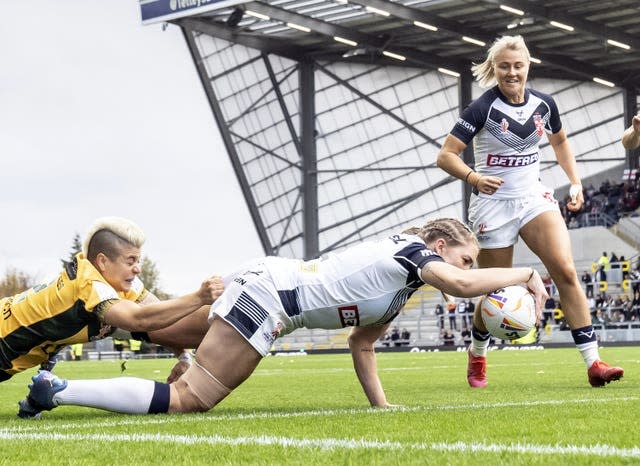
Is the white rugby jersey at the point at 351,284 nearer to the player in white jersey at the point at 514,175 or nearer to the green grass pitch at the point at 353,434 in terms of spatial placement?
the green grass pitch at the point at 353,434

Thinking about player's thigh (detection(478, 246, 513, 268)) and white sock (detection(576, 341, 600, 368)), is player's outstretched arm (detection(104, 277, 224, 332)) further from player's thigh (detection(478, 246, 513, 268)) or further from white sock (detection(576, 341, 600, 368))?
→ white sock (detection(576, 341, 600, 368))

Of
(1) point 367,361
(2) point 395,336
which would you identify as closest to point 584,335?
(1) point 367,361

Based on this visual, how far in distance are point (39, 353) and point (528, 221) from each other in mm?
3397

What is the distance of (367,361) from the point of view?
5.77 meters

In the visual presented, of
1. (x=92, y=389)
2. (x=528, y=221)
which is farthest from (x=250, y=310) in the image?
(x=528, y=221)

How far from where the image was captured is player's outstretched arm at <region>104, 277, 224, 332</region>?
16.8ft

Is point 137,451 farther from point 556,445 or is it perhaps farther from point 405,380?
point 405,380

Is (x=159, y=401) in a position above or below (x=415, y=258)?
below

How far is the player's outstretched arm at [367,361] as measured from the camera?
5762mm

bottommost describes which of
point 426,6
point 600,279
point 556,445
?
point 600,279

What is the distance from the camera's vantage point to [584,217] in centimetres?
4128

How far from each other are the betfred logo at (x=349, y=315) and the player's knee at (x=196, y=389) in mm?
633

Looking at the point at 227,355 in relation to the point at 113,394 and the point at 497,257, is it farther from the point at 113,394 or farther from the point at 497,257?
the point at 497,257

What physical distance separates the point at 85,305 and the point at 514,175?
134 inches
